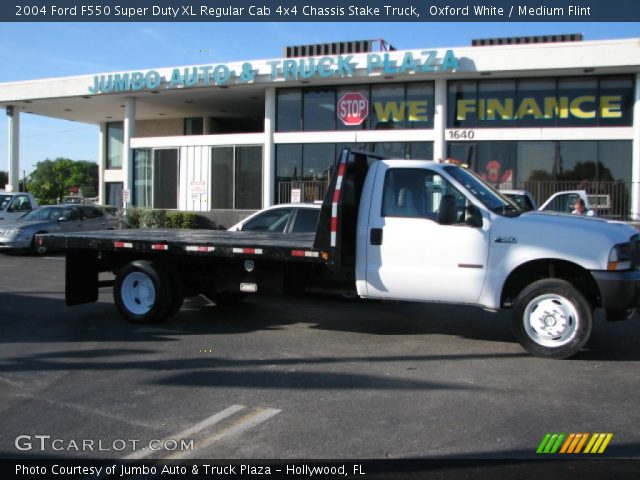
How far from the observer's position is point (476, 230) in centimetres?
677


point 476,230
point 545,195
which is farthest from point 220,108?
point 476,230

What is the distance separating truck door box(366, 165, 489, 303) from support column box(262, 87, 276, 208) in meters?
17.7

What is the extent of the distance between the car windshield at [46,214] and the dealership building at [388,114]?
6441 mm

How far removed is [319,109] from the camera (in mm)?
24359

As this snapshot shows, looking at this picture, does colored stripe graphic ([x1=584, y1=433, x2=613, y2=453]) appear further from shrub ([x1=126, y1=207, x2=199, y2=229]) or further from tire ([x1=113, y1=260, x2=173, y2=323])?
shrub ([x1=126, y1=207, x2=199, y2=229])

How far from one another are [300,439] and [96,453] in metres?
1.38

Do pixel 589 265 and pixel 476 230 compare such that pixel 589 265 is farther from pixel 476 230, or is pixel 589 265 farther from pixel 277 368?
pixel 277 368

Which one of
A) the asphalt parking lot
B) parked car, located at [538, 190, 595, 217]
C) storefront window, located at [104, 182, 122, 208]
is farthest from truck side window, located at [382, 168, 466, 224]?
storefront window, located at [104, 182, 122, 208]

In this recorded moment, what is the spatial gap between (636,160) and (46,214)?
19191 millimetres

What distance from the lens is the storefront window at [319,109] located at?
24.1 metres

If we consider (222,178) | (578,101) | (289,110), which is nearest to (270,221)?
(289,110)

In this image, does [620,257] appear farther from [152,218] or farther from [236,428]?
[152,218]

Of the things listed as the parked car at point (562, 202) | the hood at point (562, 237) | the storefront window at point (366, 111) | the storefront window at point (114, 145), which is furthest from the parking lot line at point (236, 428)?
the storefront window at point (114, 145)

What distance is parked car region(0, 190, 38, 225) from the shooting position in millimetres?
20359
